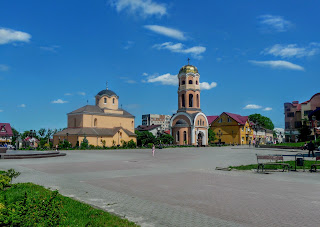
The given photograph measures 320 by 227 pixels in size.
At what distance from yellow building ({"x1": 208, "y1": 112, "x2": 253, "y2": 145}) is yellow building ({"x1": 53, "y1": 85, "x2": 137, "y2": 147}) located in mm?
25263

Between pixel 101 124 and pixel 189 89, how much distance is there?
21075 mm

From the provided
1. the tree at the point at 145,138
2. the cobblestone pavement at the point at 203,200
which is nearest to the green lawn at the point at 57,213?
the cobblestone pavement at the point at 203,200

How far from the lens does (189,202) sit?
23.9 feet

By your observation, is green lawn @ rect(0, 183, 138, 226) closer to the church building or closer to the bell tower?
the church building

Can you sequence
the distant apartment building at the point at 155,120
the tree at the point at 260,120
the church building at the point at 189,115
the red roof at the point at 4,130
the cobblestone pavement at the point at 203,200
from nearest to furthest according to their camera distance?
1. the cobblestone pavement at the point at 203,200
2. the church building at the point at 189,115
3. the red roof at the point at 4,130
4. the tree at the point at 260,120
5. the distant apartment building at the point at 155,120

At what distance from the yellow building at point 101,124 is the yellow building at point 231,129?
25.3 meters

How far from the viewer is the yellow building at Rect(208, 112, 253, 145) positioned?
7200 cm

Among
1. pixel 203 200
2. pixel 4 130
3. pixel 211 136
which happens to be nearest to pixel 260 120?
pixel 211 136

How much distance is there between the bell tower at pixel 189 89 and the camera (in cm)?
6356

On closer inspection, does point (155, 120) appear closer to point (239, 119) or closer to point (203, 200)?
point (239, 119)

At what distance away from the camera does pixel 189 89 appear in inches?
2488

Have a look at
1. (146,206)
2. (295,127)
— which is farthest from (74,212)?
(295,127)

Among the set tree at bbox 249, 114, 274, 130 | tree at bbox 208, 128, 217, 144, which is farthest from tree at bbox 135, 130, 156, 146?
tree at bbox 249, 114, 274, 130

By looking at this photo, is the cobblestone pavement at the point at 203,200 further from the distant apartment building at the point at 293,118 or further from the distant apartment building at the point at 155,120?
the distant apartment building at the point at 155,120
